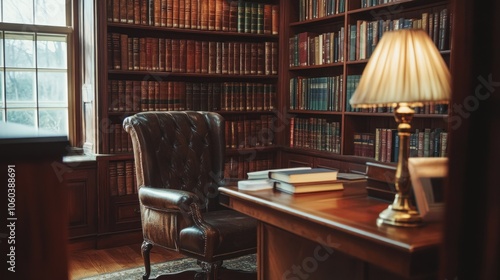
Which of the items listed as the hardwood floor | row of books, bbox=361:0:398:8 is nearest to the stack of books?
the hardwood floor

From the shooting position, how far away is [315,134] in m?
4.04

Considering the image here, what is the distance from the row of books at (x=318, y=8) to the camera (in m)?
3.76

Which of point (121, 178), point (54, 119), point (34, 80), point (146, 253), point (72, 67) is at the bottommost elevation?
point (146, 253)

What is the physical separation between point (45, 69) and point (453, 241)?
3.52 meters

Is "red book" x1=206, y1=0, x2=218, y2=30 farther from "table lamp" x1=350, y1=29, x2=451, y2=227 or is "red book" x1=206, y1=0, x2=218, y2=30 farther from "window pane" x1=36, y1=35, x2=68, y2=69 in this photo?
"table lamp" x1=350, y1=29, x2=451, y2=227

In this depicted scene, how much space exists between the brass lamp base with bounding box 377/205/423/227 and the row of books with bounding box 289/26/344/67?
238 centimetres

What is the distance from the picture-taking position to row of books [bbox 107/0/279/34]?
144 inches

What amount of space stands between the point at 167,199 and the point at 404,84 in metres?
1.40

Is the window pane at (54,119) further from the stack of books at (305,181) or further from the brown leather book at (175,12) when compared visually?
the stack of books at (305,181)

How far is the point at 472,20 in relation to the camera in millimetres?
687

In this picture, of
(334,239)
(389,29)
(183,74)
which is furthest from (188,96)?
(334,239)

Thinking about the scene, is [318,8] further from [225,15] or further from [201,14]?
[201,14]

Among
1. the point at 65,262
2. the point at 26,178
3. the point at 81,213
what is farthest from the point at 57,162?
the point at 81,213

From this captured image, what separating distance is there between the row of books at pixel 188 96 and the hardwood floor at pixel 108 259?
1010mm
